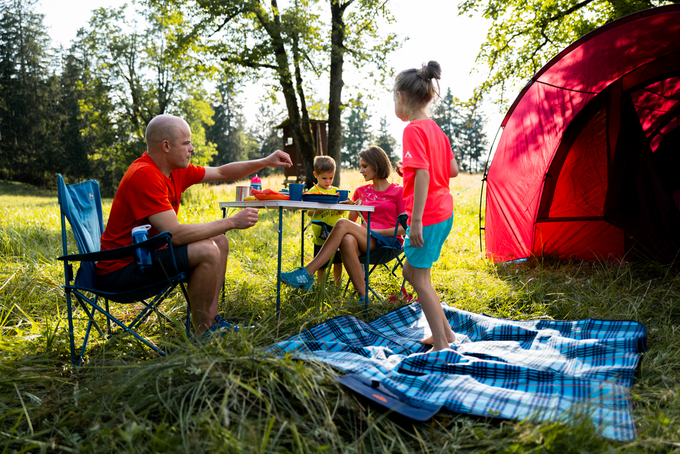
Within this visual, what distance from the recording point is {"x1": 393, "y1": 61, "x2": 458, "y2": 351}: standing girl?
2.22 m

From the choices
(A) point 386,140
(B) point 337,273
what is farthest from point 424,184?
(A) point 386,140

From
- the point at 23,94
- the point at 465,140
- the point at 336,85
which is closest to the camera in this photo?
the point at 336,85

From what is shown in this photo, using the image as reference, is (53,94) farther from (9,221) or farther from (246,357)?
(246,357)

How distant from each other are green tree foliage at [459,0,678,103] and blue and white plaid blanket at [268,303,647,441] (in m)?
6.59

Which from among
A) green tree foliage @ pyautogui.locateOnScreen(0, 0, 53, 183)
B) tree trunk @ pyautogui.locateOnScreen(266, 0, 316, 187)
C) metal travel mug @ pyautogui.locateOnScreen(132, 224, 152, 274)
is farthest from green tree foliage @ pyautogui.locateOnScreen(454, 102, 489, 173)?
metal travel mug @ pyautogui.locateOnScreen(132, 224, 152, 274)

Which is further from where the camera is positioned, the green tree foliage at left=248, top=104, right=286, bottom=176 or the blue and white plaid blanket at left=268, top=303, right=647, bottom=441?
the green tree foliage at left=248, top=104, right=286, bottom=176

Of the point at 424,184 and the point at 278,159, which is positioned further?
the point at 278,159

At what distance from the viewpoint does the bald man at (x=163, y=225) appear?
220 cm

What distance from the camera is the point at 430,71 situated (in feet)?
7.70

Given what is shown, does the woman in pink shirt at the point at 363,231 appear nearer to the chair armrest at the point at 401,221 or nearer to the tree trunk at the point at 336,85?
the chair armrest at the point at 401,221

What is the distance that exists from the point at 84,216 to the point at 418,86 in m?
2.02

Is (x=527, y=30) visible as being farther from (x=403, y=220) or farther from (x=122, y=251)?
(x=122, y=251)

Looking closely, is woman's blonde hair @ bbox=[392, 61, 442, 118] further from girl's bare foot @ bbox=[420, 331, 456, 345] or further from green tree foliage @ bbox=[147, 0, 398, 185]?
green tree foliage @ bbox=[147, 0, 398, 185]

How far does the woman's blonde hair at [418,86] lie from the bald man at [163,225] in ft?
3.53
